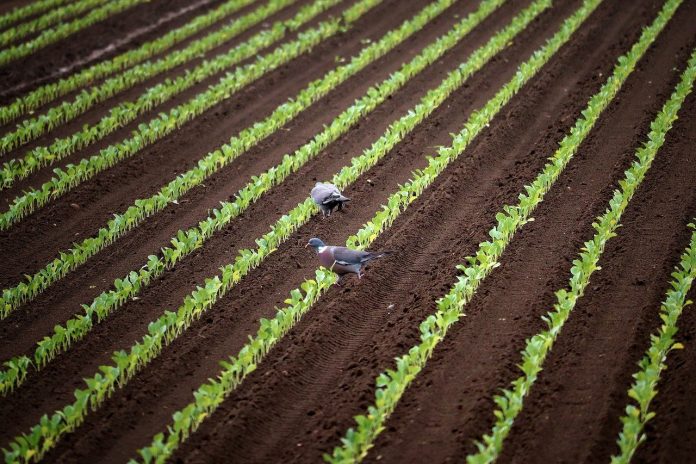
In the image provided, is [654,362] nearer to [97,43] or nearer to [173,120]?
[173,120]

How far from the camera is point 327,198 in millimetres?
10273

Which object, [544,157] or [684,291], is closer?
[684,291]

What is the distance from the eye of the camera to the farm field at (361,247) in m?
7.09

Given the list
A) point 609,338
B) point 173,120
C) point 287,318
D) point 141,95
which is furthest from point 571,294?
point 141,95

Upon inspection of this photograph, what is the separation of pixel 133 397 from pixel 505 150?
7380mm

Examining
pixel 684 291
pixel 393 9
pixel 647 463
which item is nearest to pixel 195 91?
pixel 393 9

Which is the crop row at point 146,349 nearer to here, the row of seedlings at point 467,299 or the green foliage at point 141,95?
the row of seedlings at point 467,299

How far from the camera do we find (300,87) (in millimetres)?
15648

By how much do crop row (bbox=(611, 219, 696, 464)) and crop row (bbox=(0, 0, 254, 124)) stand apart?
39.8ft

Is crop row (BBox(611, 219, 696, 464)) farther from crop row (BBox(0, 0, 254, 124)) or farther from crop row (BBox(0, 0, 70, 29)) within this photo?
crop row (BBox(0, 0, 70, 29))

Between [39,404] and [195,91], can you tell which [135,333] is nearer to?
[39,404]

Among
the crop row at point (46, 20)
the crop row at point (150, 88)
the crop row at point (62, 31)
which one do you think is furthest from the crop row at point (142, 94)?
the crop row at point (46, 20)

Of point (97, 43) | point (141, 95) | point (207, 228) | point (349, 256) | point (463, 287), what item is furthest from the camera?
point (97, 43)

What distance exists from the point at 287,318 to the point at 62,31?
1406 centimetres
